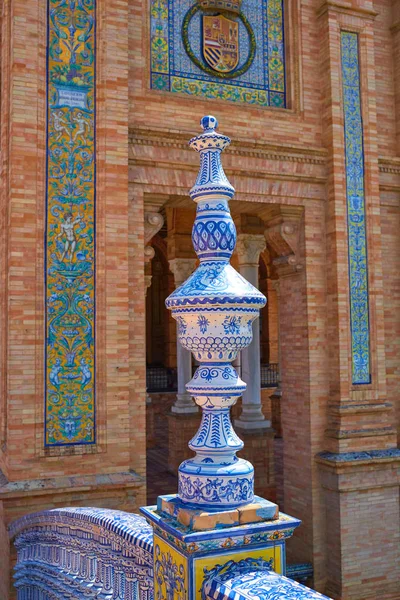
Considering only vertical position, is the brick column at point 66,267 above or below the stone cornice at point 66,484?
above

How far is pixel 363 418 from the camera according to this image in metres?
8.68

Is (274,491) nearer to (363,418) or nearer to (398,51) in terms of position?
(363,418)

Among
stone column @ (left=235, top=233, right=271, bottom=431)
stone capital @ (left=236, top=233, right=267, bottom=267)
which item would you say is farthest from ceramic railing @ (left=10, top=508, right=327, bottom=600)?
stone capital @ (left=236, top=233, right=267, bottom=267)

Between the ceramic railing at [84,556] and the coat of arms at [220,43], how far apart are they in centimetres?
668

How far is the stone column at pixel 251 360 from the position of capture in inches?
489

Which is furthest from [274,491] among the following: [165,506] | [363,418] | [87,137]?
[165,506]

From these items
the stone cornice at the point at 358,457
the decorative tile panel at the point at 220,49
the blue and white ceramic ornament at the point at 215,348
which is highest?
the decorative tile panel at the point at 220,49

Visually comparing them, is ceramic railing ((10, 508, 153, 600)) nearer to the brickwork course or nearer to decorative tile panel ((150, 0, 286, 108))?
the brickwork course

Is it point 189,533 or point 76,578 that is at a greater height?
point 189,533

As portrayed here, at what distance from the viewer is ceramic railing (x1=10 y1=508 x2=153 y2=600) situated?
3.09 metres

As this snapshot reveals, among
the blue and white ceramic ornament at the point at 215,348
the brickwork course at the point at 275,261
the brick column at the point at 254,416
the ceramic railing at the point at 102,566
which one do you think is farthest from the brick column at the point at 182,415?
the blue and white ceramic ornament at the point at 215,348

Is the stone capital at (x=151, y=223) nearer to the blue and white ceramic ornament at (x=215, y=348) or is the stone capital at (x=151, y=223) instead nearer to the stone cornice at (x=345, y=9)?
the stone cornice at (x=345, y=9)

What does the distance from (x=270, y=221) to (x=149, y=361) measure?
15.1 meters

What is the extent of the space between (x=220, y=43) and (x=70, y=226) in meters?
3.87
